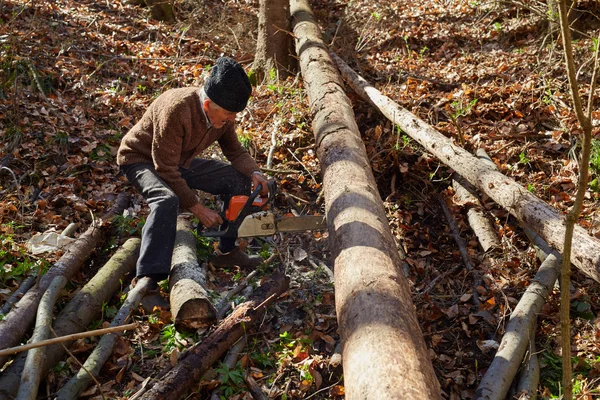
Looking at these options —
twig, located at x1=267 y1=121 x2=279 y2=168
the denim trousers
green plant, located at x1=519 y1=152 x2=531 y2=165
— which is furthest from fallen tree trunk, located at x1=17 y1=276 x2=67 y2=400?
green plant, located at x1=519 y1=152 x2=531 y2=165

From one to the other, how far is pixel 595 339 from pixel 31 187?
516cm

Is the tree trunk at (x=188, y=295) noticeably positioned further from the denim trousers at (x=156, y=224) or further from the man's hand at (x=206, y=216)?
the man's hand at (x=206, y=216)

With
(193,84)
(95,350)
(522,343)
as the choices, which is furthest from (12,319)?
(193,84)

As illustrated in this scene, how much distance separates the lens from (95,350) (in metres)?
3.37

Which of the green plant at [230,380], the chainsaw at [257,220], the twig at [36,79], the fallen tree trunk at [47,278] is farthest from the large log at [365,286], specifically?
the twig at [36,79]

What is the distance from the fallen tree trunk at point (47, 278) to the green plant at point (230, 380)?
1.35 metres

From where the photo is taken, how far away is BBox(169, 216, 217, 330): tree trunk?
3523mm

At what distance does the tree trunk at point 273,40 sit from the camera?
7203 mm

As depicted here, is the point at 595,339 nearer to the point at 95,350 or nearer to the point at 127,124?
the point at 95,350

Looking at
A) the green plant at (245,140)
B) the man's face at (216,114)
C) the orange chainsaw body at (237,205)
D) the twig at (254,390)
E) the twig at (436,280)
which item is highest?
the man's face at (216,114)

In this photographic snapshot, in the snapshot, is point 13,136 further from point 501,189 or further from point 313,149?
point 501,189

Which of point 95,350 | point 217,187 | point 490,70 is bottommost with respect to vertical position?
point 95,350

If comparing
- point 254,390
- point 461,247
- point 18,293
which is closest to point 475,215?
point 461,247

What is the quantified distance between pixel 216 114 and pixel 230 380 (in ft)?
6.44
